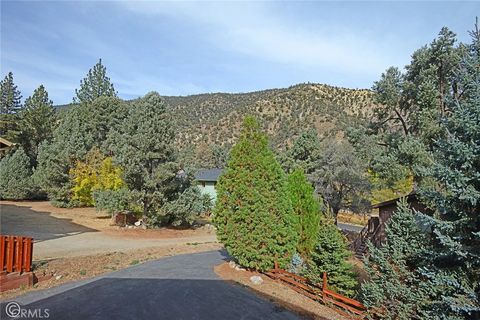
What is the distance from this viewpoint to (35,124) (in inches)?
1843

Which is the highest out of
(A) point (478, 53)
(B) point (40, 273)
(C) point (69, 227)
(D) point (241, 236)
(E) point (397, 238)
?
(A) point (478, 53)

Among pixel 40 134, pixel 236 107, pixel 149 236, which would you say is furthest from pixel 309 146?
pixel 236 107

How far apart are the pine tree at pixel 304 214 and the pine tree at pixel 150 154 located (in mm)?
10600

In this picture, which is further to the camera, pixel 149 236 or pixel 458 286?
pixel 149 236

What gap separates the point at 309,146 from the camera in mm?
32719

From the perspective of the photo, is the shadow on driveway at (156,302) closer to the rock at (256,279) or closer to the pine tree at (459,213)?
the rock at (256,279)

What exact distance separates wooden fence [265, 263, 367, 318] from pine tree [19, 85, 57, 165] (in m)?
46.7

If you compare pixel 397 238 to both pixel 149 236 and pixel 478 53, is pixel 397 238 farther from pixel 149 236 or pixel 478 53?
pixel 149 236

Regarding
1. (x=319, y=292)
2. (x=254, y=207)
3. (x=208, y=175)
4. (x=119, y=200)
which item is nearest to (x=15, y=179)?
(x=208, y=175)

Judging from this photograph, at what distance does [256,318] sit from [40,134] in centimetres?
4946

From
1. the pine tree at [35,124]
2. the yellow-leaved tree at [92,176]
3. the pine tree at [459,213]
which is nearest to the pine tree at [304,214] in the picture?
the pine tree at [459,213]

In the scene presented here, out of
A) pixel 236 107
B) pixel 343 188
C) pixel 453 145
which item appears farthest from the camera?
pixel 236 107

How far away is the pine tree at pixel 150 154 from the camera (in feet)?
69.8

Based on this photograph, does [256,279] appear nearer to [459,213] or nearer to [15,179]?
[459,213]
